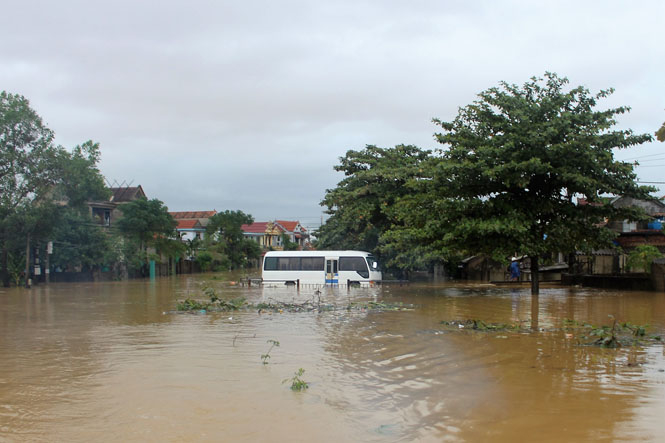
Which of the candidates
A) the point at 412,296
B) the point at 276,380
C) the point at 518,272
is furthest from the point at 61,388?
the point at 518,272

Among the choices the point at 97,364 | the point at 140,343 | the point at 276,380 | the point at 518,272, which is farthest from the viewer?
the point at 518,272

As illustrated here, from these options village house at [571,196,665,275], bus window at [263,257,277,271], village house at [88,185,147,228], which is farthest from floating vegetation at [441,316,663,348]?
village house at [88,185,147,228]

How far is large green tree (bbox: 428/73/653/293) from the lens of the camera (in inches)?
712

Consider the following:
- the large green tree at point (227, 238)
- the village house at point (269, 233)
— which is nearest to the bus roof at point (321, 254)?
the large green tree at point (227, 238)

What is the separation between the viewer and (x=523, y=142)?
1830 centimetres

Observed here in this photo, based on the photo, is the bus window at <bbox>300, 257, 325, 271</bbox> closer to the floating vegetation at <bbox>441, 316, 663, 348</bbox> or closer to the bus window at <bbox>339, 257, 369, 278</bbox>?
the bus window at <bbox>339, 257, 369, 278</bbox>

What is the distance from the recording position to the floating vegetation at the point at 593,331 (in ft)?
33.0

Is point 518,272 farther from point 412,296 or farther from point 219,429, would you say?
point 219,429

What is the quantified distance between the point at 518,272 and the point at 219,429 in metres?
27.5

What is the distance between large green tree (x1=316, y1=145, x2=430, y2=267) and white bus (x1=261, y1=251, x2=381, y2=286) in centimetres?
156

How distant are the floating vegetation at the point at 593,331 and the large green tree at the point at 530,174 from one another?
573 centimetres

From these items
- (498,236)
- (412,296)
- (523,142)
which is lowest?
(412,296)

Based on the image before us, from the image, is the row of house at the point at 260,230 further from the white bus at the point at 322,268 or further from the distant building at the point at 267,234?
the white bus at the point at 322,268

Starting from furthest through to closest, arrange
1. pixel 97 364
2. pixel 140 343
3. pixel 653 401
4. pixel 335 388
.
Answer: pixel 140 343, pixel 97 364, pixel 335 388, pixel 653 401
